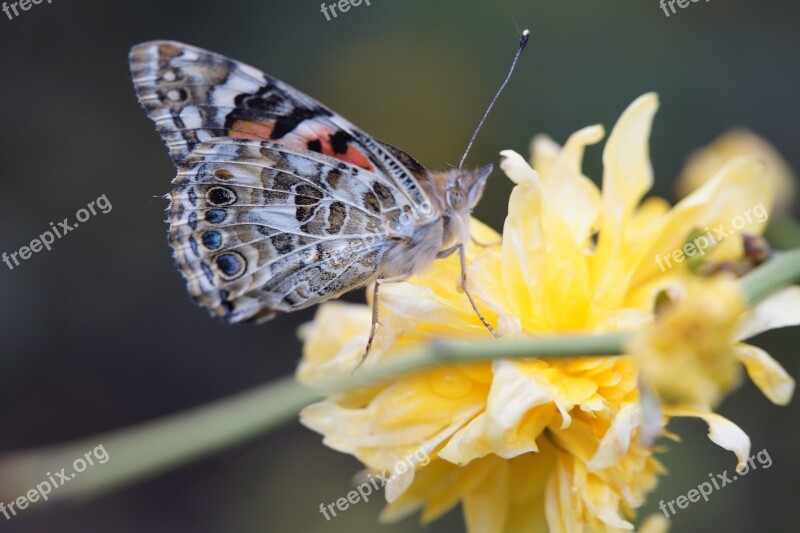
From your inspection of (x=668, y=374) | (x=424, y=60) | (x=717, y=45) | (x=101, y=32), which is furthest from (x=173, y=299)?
(x=668, y=374)

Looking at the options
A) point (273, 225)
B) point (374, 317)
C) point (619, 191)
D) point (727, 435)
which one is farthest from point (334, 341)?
point (727, 435)

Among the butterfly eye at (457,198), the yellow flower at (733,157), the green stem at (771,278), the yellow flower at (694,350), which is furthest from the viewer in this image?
the yellow flower at (733,157)

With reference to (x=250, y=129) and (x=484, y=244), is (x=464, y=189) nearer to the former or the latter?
(x=484, y=244)

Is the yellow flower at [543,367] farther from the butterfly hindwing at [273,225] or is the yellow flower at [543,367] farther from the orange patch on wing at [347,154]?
the orange patch on wing at [347,154]

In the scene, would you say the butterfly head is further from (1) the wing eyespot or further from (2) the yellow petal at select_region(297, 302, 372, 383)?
(1) the wing eyespot

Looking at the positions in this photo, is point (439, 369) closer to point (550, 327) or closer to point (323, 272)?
point (550, 327)

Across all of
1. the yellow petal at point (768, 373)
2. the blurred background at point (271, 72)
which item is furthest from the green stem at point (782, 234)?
the blurred background at point (271, 72)
